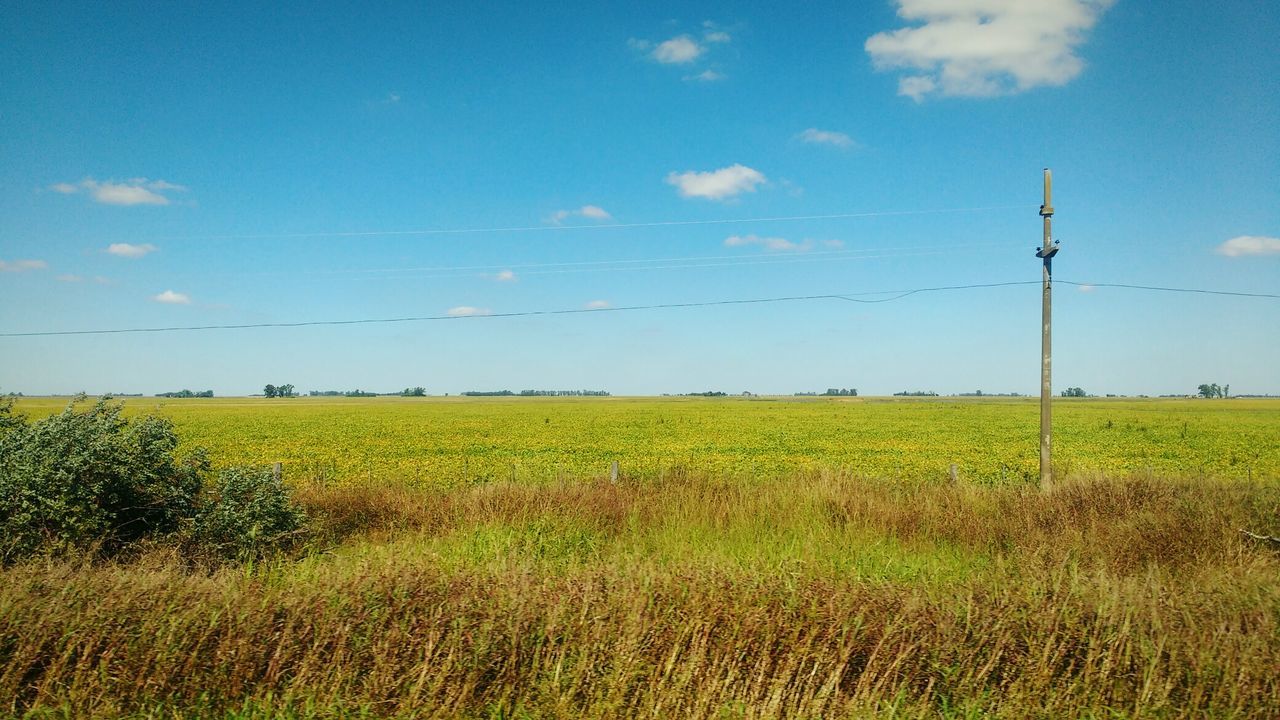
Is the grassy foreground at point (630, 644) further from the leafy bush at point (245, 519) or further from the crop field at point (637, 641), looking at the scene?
the leafy bush at point (245, 519)

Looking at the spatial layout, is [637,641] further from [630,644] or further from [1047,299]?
[1047,299]

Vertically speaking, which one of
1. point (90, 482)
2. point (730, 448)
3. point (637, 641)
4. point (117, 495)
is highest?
point (90, 482)

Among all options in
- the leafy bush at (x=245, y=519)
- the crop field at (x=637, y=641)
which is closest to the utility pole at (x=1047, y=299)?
the crop field at (x=637, y=641)

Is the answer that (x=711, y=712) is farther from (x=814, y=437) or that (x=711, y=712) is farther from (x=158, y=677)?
(x=814, y=437)

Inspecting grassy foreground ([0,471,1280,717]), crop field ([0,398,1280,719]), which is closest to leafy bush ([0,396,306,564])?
crop field ([0,398,1280,719])

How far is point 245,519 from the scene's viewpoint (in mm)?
8609

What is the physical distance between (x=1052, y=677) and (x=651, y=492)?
780cm

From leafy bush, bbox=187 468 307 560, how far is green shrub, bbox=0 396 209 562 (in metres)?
0.35

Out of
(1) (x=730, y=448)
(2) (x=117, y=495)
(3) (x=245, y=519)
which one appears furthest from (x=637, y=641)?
(1) (x=730, y=448)

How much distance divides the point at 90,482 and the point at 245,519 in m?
1.72

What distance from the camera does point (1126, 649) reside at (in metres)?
4.85

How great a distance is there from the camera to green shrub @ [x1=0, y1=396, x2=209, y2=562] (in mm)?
7629

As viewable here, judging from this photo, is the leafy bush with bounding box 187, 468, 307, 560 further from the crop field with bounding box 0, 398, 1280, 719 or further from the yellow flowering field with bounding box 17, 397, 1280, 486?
the yellow flowering field with bounding box 17, 397, 1280, 486

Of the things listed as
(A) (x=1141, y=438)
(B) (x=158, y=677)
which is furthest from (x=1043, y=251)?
(A) (x=1141, y=438)
